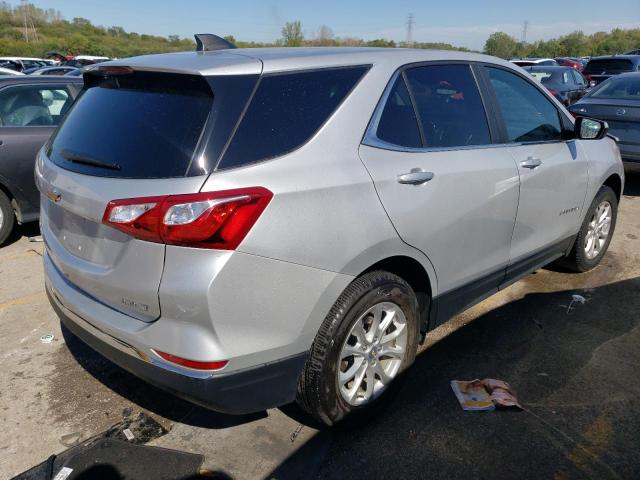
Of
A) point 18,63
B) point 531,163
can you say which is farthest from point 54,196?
point 18,63

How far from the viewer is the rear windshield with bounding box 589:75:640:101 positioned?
721 cm

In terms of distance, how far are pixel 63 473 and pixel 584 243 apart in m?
4.01

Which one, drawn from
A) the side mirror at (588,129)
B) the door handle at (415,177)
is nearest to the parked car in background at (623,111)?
the side mirror at (588,129)

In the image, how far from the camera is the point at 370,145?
95.7 inches

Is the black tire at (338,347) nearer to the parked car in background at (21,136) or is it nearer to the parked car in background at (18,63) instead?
the parked car in background at (21,136)

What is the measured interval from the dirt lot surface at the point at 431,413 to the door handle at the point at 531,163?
113 cm

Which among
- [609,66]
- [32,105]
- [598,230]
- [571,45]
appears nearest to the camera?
[598,230]

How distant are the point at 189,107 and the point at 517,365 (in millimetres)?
2418

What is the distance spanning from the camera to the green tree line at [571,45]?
190 ft

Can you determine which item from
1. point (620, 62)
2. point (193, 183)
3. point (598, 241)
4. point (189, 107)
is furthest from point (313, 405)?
point (620, 62)

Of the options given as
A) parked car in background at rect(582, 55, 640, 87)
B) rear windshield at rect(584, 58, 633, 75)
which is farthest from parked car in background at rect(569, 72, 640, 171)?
rear windshield at rect(584, 58, 633, 75)

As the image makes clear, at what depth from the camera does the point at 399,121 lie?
8.65 ft

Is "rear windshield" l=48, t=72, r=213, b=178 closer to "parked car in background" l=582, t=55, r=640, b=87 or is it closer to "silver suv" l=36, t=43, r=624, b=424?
"silver suv" l=36, t=43, r=624, b=424

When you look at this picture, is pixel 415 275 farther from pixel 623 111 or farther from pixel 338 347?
pixel 623 111
